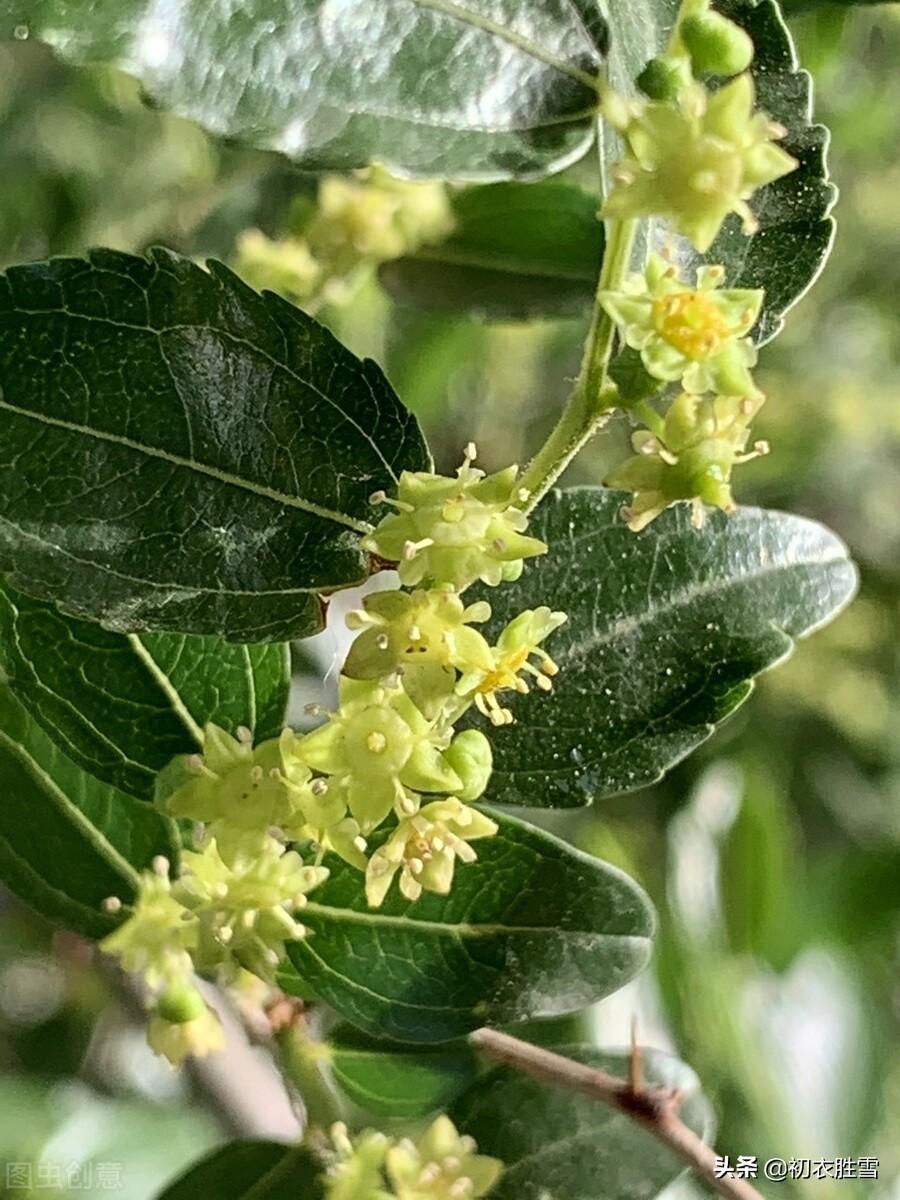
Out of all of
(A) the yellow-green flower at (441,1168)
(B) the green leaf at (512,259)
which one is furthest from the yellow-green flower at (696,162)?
(A) the yellow-green flower at (441,1168)

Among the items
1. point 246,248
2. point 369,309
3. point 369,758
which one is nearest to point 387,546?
point 369,758

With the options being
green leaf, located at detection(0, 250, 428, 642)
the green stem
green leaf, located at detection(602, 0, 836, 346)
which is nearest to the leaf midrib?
green leaf, located at detection(0, 250, 428, 642)

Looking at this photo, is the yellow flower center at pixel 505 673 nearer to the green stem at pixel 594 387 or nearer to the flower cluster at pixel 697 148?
the green stem at pixel 594 387

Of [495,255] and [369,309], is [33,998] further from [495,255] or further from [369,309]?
[495,255]

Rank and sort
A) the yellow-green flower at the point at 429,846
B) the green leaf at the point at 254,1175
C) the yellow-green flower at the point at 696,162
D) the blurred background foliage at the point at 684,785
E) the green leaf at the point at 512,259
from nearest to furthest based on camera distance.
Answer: the yellow-green flower at the point at 696,162, the yellow-green flower at the point at 429,846, the green leaf at the point at 254,1175, the green leaf at the point at 512,259, the blurred background foliage at the point at 684,785

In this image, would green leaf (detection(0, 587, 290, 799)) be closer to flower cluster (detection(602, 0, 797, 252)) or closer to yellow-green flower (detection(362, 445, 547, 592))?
yellow-green flower (detection(362, 445, 547, 592))

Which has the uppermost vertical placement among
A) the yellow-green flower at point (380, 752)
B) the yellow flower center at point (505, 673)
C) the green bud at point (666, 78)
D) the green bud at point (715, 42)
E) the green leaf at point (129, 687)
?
the green bud at point (715, 42)

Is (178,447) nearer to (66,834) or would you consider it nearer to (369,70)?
(369,70)

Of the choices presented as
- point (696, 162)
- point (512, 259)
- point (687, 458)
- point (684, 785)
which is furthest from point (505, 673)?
point (684, 785)
